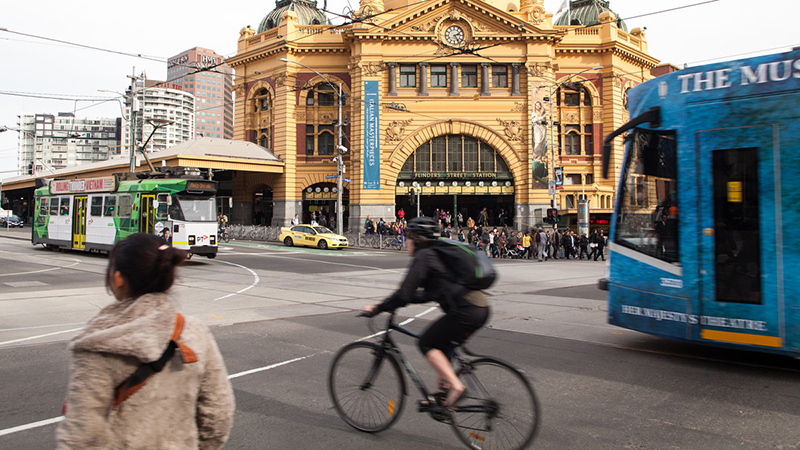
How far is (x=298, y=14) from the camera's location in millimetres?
49906

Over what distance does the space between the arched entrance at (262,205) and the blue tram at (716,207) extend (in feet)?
143

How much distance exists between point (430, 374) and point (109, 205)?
20.0 m

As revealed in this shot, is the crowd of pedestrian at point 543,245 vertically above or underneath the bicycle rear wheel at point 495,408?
above

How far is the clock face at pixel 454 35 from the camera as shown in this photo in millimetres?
41312

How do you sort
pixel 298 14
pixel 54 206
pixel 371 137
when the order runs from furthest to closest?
pixel 298 14 → pixel 371 137 → pixel 54 206

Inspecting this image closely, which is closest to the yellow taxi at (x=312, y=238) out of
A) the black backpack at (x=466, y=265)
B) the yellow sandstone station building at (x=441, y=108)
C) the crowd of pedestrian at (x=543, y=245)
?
the crowd of pedestrian at (x=543, y=245)

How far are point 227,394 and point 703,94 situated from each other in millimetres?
6462

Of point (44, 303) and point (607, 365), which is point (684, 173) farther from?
point (44, 303)

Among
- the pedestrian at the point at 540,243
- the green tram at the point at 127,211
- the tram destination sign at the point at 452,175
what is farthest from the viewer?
A: the tram destination sign at the point at 452,175

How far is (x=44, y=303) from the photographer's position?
36.4 ft

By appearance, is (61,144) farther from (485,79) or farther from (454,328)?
(454,328)

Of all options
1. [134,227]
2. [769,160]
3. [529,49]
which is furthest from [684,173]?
[529,49]

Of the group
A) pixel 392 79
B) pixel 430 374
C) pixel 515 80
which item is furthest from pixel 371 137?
pixel 430 374

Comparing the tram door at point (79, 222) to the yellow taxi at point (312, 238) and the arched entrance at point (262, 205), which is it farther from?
the arched entrance at point (262, 205)
